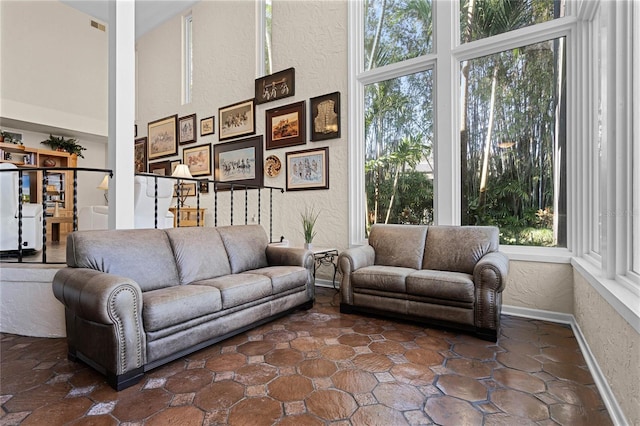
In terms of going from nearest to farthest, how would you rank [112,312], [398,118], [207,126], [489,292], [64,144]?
[112,312] → [489,292] → [398,118] → [207,126] → [64,144]

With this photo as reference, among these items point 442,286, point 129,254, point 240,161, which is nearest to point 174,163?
point 240,161

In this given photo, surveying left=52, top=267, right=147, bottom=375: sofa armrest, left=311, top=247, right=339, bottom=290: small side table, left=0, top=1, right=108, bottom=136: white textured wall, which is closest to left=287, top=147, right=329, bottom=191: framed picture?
left=311, top=247, right=339, bottom=290: small side table

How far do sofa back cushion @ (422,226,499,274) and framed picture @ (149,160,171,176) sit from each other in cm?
520

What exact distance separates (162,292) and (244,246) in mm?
1166

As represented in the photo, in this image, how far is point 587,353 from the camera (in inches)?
87.0

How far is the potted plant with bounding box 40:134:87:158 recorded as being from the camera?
7.22 metres

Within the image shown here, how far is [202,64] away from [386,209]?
14.5 ft

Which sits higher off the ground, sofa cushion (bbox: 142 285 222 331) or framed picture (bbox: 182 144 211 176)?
framed picture (bbox: 182 144 211 176)

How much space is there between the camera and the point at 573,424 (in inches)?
60.4

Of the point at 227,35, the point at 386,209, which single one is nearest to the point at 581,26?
the point at 386,209

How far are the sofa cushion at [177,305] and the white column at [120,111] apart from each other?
0.99m

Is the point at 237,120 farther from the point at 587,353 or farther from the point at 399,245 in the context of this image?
the point at 587,353

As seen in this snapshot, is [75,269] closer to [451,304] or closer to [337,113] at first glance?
[451,304]

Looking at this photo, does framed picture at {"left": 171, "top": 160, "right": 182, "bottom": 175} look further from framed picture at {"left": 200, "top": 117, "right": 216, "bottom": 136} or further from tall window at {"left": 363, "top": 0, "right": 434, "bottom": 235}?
tall window at {"left": 363, "top": 0, "right": 434, "bottom": 235}
